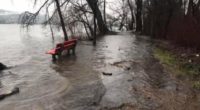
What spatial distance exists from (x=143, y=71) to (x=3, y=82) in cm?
577

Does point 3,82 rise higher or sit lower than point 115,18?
lower

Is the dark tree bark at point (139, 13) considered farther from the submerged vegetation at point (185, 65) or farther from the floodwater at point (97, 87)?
the floodwater at point (97, 87)

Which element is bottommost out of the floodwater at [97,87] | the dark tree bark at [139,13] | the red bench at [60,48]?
the floodwater at [97,87]

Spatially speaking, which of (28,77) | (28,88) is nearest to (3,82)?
(28,77)

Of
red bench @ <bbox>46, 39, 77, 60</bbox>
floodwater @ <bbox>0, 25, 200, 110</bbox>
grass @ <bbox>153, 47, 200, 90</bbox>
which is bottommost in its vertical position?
floodwater @ <bbox>0, 25, 200, 110</bbox>

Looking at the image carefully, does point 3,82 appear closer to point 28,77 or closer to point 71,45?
point 28,77

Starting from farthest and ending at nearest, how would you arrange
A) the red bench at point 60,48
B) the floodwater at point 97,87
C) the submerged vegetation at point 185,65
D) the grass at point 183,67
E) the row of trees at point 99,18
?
the row of trees at point 99,18
the red bench at point 60,48
the submerged vegetation at point 185,65
the grass at point 183,67
the floodwater at point 97,87

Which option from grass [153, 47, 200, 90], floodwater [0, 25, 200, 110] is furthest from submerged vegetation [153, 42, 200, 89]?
floodwater [0, 25, 200, 110]

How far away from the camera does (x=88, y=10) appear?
28.8 meters

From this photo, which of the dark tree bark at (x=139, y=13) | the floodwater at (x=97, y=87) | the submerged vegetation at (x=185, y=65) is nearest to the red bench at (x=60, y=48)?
the floodwater at (x=97, y=87)

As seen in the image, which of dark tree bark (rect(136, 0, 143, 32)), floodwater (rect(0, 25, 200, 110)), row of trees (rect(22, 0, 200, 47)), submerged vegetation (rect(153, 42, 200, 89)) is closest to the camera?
floodwater (rect(0, 25, 200, 110))

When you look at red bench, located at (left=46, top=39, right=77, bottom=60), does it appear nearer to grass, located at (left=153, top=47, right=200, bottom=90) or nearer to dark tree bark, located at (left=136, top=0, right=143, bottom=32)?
grass, located at (left=153, top=47, right=200, bottom=90)

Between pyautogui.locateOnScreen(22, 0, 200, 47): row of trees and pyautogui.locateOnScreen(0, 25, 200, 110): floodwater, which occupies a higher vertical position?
pyautogui.locateOnScreen(22, 0, 200, 47): row of trees

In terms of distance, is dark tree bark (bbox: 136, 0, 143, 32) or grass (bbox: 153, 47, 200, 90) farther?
dark tree bark (bbox: 136, 0, 143, 32)
